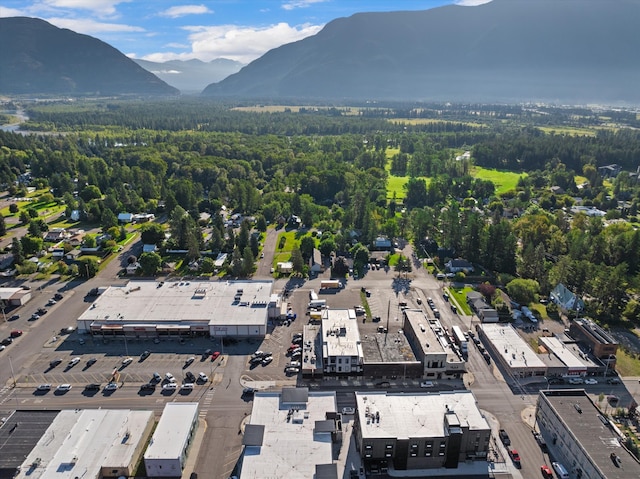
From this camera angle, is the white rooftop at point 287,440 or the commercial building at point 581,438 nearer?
the white rooftop at point 287,440

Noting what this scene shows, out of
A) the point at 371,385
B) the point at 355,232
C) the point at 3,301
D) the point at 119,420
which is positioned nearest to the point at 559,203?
the point at 355,232

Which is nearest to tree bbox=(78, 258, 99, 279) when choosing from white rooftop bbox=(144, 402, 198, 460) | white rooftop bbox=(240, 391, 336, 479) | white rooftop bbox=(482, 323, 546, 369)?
white rooftop bbox=(144, 402, 198, 460)

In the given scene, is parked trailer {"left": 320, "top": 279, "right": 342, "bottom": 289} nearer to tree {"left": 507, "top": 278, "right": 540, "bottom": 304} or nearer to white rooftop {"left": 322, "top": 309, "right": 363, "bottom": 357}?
white rooftop {"left": 322, "top": 309, "right": 363, "bottom": 357}

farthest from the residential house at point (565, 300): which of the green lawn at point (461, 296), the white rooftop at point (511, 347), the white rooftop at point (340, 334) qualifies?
the white rooftop at point (340, 334)

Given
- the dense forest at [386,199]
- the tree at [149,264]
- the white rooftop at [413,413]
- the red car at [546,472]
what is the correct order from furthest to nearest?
1. the dense forest at [386,199]
2. the tree at [149,264]
3. the white rooftop at [413,413]
4. the red car at [546,472]

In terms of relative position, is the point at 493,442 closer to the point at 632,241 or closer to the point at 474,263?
the point at 474,263

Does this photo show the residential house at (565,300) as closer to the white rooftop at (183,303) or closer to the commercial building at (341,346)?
the commercial building at (341,346)
